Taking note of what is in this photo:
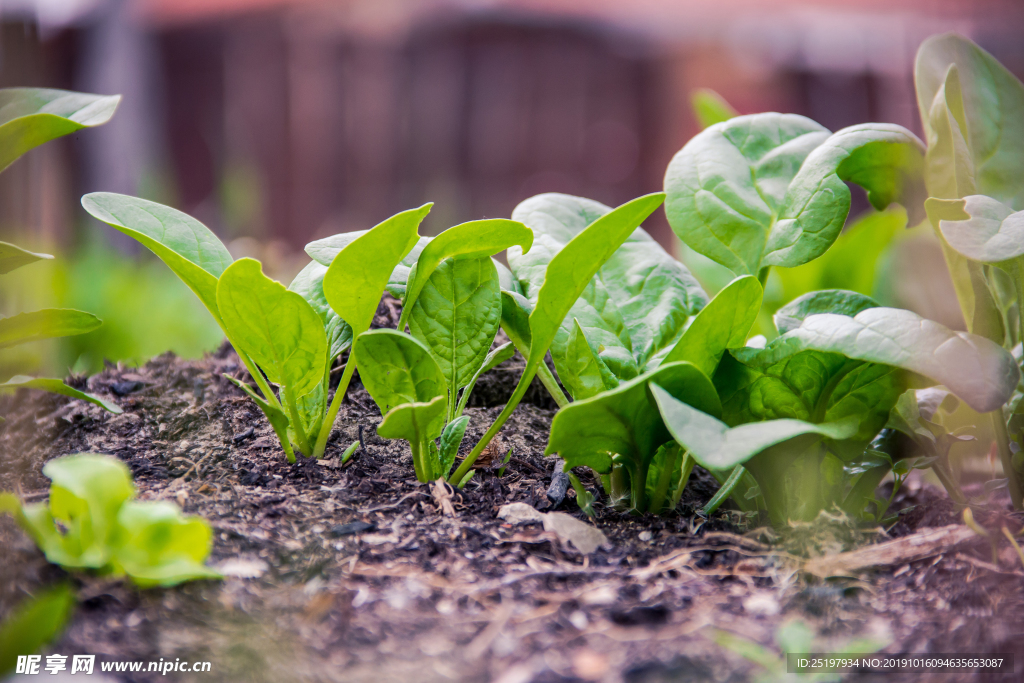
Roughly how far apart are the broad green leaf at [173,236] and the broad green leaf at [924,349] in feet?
2.12

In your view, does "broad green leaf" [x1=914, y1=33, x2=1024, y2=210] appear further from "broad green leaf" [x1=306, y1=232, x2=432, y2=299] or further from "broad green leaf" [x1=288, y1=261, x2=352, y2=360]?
"broad green leaf" [x1=288, y1=261, x2=352, y2=360]

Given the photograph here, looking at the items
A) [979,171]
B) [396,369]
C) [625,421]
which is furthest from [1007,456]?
[396,369]

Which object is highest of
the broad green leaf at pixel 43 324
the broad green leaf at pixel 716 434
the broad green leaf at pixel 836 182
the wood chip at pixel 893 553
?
the broad green leaf at pixel 836 182

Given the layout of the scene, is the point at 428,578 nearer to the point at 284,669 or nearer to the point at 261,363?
the point at 284,669

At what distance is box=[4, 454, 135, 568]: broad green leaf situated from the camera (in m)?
0.55

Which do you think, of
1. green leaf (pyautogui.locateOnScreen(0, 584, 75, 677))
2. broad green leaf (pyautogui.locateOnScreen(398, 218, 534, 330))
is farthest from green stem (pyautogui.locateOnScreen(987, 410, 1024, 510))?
green leaf (pyautogui.locateOnScreen(0, 584, 75, 677))

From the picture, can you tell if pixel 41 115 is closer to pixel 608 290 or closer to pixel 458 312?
pixel 458 312

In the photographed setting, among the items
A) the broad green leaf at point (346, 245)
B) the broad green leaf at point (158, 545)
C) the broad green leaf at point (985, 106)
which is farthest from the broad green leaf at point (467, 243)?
the broad green leaf at point (985, 106)

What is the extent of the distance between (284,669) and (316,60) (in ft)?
17.9

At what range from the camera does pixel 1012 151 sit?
932mm

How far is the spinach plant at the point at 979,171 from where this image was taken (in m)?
0.75

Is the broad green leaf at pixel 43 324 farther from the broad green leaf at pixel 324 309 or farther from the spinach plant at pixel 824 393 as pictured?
the spinach plant at pixel 824 393

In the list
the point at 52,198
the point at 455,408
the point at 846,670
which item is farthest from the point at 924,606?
the point at 52,198

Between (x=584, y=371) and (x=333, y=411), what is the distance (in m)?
0.30
